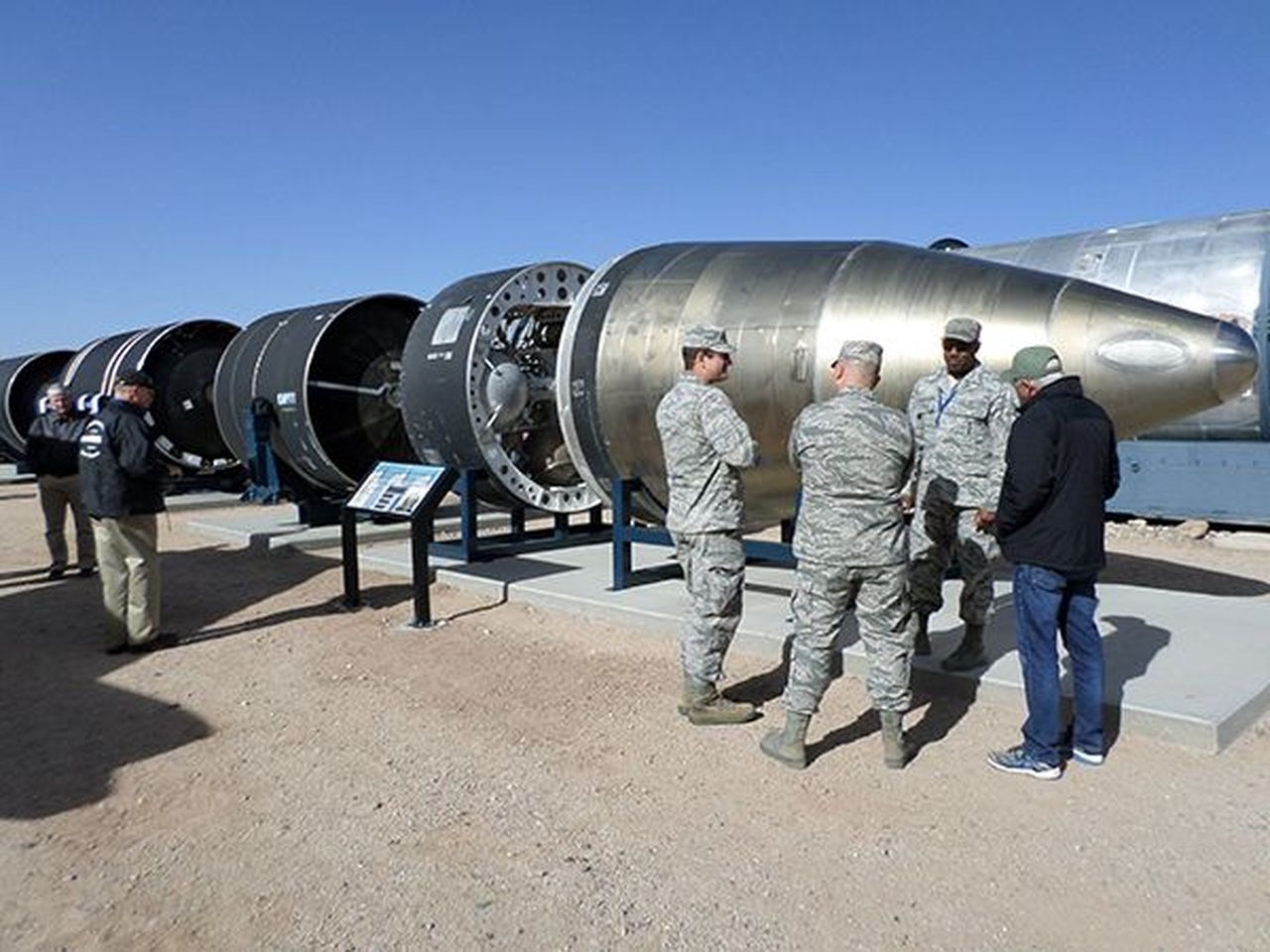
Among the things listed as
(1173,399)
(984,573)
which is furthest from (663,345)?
(1173,399)

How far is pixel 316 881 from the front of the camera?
287 centimetres

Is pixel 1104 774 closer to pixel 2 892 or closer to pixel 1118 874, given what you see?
pixel 1118 874

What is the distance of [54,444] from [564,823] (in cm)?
675

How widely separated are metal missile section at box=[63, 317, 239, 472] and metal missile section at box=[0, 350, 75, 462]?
6266mm

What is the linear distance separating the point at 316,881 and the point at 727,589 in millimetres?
1961

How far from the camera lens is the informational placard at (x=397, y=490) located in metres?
6.27

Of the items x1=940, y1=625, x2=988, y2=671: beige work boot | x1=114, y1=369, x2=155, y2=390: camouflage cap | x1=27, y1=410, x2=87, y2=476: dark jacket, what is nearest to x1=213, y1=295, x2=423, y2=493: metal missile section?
x1=27, y1=410, x2=87, y2=476: dark jacket

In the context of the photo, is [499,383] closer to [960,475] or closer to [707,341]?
[707,341]

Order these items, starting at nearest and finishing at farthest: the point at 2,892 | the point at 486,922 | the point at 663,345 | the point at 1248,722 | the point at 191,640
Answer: the point at 486,922
the point at 2,892
the point at 1248,722
the point at 663,345
the point at 191,640

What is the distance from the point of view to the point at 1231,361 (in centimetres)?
389

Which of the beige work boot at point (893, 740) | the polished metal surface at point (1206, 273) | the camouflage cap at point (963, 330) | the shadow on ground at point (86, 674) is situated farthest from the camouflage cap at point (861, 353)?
the polished metal surface at point (1206, 273)

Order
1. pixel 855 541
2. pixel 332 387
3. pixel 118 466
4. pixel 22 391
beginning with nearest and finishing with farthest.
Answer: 1. pixel 855 541
2. pixel 118 466
3. pixel 332 387
4. pixel 22 391

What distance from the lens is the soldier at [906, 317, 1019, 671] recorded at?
158 inches

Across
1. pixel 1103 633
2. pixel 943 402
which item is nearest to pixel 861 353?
pixel 943 402
